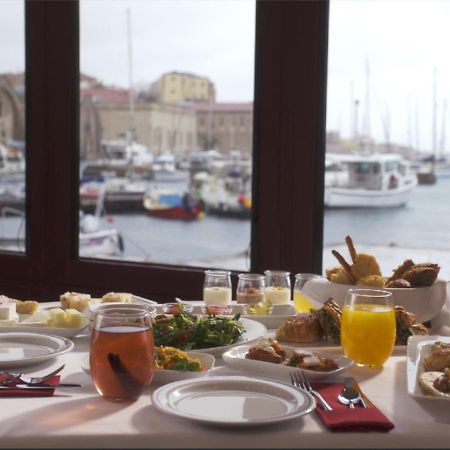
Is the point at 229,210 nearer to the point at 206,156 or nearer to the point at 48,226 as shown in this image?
the point at 206,156

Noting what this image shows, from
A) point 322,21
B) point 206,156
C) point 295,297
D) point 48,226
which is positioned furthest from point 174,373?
point 206,156

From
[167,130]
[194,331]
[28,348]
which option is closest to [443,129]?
[167,130]

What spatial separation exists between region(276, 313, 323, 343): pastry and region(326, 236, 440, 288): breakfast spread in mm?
212

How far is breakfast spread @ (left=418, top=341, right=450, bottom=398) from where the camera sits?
4.22 ft

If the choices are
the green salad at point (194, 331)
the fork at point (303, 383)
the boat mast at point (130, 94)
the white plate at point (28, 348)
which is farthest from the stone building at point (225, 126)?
the fork at point (303, 383)

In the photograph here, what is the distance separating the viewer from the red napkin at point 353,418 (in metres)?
1.14

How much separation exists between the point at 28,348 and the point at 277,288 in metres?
0.78

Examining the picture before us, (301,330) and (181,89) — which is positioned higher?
(181,89)

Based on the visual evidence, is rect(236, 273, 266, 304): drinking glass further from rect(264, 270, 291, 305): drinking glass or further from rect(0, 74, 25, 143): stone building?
rect(0, 74, 25, 143): stone building

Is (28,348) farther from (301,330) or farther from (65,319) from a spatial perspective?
(301,330)

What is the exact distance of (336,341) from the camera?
1.70 meters

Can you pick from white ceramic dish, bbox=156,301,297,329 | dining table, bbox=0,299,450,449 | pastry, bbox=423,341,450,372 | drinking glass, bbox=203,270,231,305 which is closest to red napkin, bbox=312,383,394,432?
dining table, bbox=0,299,450,449

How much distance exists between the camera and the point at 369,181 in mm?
3424

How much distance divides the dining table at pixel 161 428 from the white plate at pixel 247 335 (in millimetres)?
221
